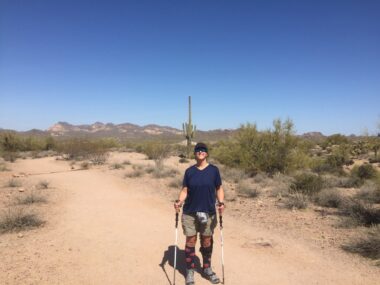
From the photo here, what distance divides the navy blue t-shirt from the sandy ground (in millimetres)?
1187

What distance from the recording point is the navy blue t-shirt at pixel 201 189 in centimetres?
482

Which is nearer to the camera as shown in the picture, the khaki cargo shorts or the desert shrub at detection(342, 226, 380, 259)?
the khaki cargo shorts

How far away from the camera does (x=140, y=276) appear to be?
207 inches

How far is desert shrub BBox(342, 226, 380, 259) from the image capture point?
20.0 feet

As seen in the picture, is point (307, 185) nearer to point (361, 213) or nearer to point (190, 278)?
point (361, 213)

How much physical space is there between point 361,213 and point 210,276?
17.4 ft

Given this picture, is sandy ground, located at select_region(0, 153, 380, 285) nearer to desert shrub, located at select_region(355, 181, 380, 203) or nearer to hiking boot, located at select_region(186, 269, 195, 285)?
hiking boot, located at select_region(186, 269, 195, 285)

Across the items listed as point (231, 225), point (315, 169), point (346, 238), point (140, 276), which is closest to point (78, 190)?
point (231, 225)

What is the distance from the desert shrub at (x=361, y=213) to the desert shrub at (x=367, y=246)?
110 centimetres

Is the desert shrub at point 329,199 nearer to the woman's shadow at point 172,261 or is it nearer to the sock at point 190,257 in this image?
the woman's shadow at point 172,261

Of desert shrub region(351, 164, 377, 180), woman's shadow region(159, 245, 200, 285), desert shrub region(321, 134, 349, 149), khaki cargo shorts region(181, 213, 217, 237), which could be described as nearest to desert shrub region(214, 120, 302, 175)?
desert shrub region(351, 164, 377, 180)

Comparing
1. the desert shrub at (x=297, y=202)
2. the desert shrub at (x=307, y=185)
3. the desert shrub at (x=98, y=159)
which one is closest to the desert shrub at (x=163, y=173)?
the desert shrub at (x=307, y=185)

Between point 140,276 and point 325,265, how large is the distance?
10.7 feet

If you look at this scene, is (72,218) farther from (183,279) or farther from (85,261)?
(183,279)
